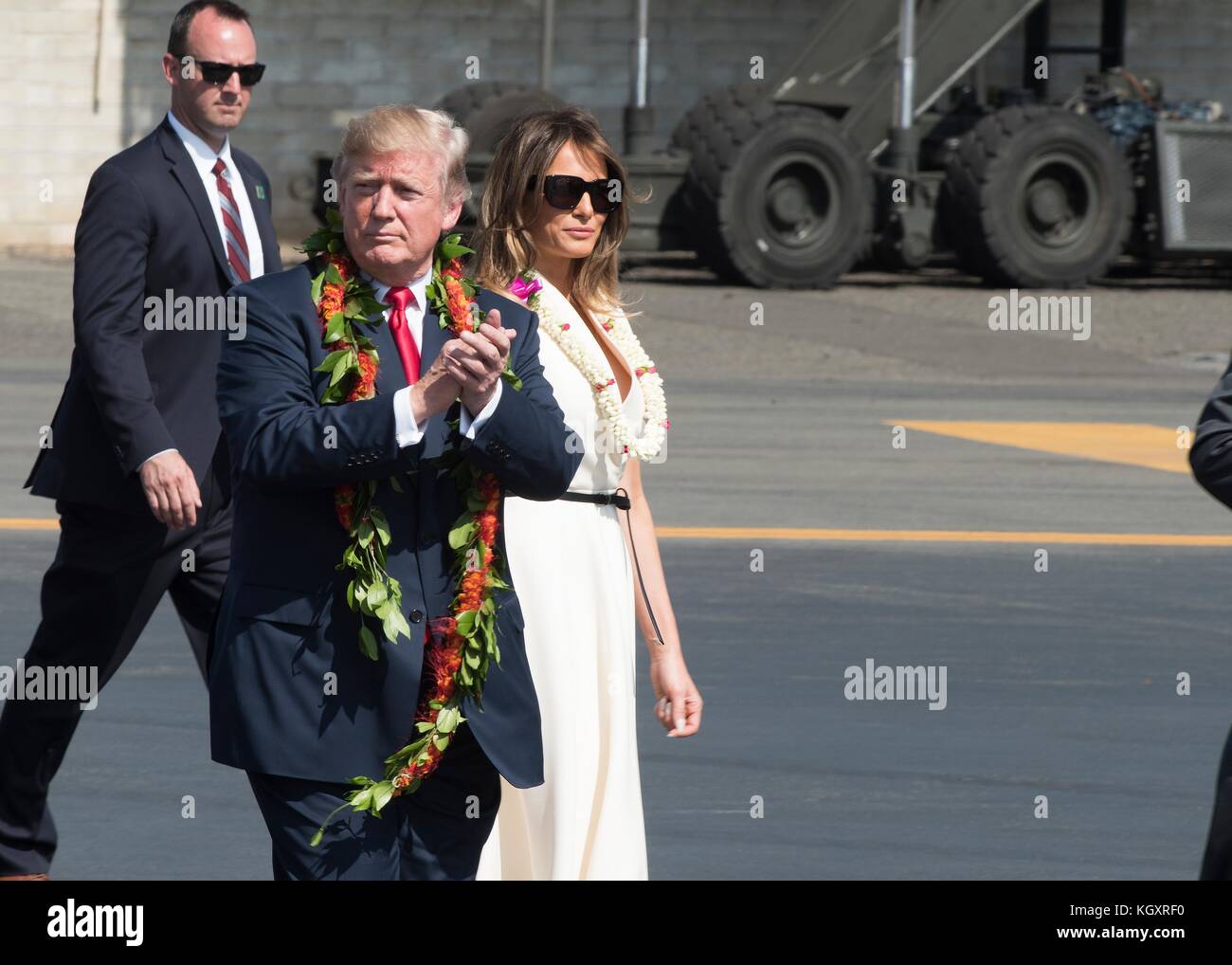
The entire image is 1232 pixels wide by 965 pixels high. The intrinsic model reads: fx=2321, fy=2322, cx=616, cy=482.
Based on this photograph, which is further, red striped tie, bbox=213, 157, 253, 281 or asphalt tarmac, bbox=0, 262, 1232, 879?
asphalt tarmac, bbox=0, 262, 1232, 879

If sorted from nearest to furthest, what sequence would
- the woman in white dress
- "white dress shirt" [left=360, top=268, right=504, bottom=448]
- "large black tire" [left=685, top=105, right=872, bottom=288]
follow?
"white dress shirt" [left=360, top=268, right=504, bottom=448] → the woman in white dress → "large black tire" [left=685, top=105, right=872, bottom=288]

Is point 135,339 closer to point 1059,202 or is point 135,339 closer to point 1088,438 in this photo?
point 1088,438

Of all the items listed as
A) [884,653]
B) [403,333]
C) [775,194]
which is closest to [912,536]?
[884,653]

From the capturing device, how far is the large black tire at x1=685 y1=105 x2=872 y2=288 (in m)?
20.0

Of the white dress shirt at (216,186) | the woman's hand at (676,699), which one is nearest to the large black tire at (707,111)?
the white dress shirt at (216,186)

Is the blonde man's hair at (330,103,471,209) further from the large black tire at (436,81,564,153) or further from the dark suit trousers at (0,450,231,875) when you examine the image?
the large black tire at (436,81,564,153)

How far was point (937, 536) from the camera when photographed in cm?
1059

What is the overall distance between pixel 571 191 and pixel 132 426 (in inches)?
45.4

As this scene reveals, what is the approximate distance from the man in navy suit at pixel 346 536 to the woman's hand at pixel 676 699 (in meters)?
0.77

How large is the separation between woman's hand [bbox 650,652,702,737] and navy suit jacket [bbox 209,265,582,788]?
2.61 feet

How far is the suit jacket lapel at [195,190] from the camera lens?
528 cm

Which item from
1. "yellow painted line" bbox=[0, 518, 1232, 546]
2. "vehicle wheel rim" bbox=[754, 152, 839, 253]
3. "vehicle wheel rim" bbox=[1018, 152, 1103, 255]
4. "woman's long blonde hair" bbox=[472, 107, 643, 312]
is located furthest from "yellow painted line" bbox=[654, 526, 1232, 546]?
"vehicle wheel rim" bbox=[1018, 152, 1103, 255]

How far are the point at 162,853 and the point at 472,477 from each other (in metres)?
2.30
